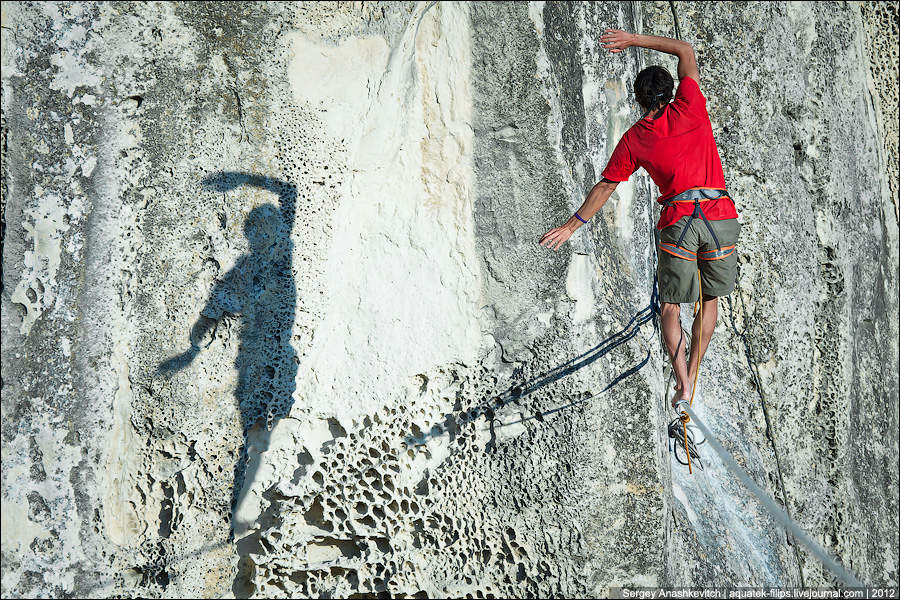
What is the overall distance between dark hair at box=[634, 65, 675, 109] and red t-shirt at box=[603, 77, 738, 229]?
0.05 metres

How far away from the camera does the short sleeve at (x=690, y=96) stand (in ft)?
7.85

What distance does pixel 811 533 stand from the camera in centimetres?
341

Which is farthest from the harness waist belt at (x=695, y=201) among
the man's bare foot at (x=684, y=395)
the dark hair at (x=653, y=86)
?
the man's bare foot at (x=684, y=395)

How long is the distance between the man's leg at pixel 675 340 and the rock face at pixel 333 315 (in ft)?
0.68

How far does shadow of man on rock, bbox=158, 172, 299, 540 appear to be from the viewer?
277 centimetres

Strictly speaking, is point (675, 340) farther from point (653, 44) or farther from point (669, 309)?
point (653, 44)

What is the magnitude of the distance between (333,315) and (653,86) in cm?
159

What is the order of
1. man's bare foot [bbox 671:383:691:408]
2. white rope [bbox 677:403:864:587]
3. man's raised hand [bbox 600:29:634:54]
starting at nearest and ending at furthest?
white rope [bbox 677:403:864:587] < man's raised hand [bbox 600:29:634:54] < man's bare foot [bbox 671:383:691:408]

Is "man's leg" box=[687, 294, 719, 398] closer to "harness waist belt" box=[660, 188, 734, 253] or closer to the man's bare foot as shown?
the man's bare foot

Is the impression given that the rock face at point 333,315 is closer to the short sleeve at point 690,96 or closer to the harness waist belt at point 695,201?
the harness waist belt at point 695,201

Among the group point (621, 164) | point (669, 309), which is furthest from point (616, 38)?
point (669, 309)

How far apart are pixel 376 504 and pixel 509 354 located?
2.69ft

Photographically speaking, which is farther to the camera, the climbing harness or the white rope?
the climbing harness

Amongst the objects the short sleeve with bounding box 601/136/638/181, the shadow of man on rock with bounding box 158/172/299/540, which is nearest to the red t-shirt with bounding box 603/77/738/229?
the short sleeve with bounding box 601/136/638/181
